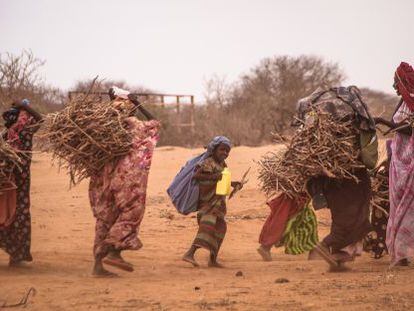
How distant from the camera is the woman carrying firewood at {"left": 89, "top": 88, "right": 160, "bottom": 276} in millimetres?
7777

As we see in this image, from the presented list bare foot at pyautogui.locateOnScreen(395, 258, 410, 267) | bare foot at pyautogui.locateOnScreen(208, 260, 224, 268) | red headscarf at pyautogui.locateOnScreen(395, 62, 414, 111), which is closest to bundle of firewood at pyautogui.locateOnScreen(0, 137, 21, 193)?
bare foot at pyautogui.locateOnScreen(208, 260, 224, 268)

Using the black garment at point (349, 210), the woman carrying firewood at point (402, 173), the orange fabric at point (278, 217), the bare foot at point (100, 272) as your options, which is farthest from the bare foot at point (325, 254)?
the bare foot at point (100, 272)

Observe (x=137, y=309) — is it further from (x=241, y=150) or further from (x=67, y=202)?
(x=241, y=150)

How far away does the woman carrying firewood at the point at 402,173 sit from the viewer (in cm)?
799

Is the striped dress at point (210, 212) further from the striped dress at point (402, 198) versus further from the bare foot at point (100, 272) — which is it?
the striped dress at point (402, 198)

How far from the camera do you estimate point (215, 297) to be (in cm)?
621

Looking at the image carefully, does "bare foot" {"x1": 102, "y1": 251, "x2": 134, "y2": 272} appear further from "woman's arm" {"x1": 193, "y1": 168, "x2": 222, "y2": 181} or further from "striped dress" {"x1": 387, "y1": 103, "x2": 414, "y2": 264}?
"striped dress" {"x1": 387, "y1": 103, "x2": 414, "y2": 264}

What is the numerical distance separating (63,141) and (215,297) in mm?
2465

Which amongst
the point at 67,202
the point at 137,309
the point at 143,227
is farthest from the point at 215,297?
the point at 67,202

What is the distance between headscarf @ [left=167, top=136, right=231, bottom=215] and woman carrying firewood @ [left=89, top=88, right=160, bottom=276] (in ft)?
3.75

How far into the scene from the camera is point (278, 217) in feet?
29.9

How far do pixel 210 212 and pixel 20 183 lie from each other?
81.4 inches

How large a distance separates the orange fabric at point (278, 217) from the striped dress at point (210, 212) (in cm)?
53

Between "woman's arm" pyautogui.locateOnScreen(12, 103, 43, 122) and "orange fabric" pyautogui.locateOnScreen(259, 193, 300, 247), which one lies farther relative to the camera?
"orange fabric" pyautogui.locateOnScreen(259, 193, 300, 247)
